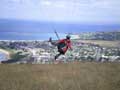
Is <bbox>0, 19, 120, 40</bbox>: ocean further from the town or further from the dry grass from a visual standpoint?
the dry grass

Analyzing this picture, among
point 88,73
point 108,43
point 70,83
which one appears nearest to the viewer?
point 70,83

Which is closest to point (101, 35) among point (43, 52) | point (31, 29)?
point (43, 52)

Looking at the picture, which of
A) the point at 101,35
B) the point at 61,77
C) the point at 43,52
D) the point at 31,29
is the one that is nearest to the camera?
the point at 61,77

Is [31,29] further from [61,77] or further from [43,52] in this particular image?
[61,77]

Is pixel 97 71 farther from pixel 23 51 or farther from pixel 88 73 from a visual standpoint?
pixel 23 51

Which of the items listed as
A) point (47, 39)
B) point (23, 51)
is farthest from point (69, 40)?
point (23, 51)

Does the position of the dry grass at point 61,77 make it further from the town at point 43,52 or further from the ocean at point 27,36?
the ocean at point 27,36

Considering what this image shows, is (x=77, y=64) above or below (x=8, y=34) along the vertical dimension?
below

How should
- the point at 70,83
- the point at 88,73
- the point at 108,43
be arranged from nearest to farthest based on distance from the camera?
the point at 70,83, the point at 88,73, the point at 108,43

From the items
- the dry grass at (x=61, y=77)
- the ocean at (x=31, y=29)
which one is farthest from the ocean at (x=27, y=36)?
the dry grass at (x=61, y=77)

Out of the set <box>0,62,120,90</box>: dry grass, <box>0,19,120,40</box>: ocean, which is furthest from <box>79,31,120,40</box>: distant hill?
<box>0,62,120,90</box>: dry grass
